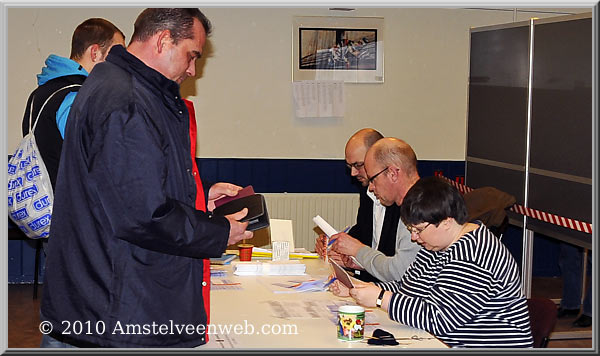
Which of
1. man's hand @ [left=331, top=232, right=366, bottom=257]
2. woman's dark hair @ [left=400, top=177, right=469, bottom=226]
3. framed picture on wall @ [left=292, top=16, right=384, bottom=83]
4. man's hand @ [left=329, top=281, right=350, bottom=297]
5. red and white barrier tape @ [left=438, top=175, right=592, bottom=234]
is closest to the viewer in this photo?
woman's dark hair @ [left=400, top=177, right=469, bottom=226]

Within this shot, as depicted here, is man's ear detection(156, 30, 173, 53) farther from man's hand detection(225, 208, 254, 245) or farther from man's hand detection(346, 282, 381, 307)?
man's hand detection(346, 282, 381, 307)

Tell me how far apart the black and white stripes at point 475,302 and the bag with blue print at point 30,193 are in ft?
4.10

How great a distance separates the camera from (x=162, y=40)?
2053 mm

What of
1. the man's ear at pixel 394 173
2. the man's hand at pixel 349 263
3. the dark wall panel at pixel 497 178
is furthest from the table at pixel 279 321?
the dark wall panel at pixel 497 178

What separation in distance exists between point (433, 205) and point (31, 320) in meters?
3.63

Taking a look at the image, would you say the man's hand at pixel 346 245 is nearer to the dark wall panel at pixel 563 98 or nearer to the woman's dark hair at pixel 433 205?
the woman's dark hair at pixel 433 205

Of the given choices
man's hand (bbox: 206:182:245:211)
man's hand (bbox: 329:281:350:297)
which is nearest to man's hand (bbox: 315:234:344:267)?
man's hand (bbox: 329:281:350:297)

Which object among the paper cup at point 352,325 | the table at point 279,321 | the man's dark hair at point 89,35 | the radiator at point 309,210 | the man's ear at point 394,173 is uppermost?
the man's dark hair at point 89,35

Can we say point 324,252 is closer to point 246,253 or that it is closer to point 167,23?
point 246,253

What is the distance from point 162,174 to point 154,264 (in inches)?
9.6

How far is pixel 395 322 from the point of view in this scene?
8.23 ft

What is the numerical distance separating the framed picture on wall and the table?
11.0 feet

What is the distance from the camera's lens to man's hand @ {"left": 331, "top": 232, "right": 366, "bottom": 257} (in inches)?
132

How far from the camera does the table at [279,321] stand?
2.26 meters
